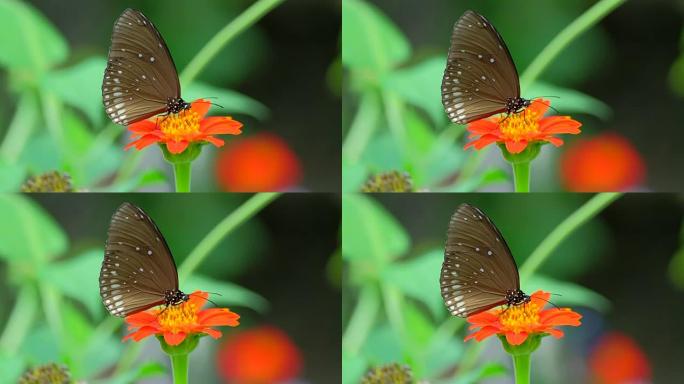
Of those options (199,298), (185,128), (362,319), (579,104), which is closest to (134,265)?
(199,298)

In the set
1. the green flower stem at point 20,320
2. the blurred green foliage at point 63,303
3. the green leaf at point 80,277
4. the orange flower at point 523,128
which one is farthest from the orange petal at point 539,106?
the green flower stem at point 20,320

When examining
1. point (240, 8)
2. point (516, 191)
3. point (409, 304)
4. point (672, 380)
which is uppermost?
point (240, 8)

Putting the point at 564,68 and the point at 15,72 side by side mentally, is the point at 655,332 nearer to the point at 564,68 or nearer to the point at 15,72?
the point at 564,68

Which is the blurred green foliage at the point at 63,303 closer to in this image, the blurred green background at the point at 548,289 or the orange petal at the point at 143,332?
the orange petal at the point at 143,332

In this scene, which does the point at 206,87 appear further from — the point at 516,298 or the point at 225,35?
the point at 516,298

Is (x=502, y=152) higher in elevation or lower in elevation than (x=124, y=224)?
higher

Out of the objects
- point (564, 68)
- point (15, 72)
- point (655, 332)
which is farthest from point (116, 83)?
point (655, 332)
